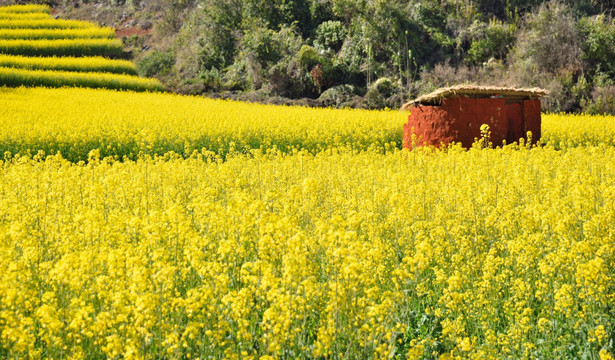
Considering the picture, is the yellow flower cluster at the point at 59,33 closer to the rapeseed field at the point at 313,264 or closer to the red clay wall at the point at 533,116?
the rapeseed field at the point at 313,264

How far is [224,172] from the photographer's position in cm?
593

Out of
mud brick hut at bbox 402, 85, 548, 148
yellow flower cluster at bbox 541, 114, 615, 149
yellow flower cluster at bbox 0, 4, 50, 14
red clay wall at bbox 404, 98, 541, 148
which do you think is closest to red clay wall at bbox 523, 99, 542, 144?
mud brick hut at bbox 402, 85, 548, 148

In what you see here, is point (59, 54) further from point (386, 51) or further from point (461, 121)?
point (461, 121)

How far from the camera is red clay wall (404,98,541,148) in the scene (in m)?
13.7

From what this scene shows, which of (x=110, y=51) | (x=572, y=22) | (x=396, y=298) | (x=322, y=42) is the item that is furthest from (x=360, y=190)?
(x=110, y=51)

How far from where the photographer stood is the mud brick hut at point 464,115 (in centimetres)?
1373

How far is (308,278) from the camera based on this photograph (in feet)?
10.1

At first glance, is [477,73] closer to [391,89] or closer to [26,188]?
[391,89]

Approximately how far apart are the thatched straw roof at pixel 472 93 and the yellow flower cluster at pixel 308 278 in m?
5.76

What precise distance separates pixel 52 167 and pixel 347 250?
766 cm

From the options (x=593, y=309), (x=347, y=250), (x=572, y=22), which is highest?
(x=572, y=22)

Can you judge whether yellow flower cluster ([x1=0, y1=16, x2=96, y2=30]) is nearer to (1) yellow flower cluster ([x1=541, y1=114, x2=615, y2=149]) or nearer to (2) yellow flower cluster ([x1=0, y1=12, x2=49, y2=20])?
(2) yellow flower cluster ([x1=0, y1=12, x2=49, y2=20])

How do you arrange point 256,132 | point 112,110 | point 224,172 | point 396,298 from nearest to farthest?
point 396,298 → point 224,172 → point 256,132 → point 112,110

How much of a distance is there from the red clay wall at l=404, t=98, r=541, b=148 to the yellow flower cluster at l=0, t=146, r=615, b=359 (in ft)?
19.5
